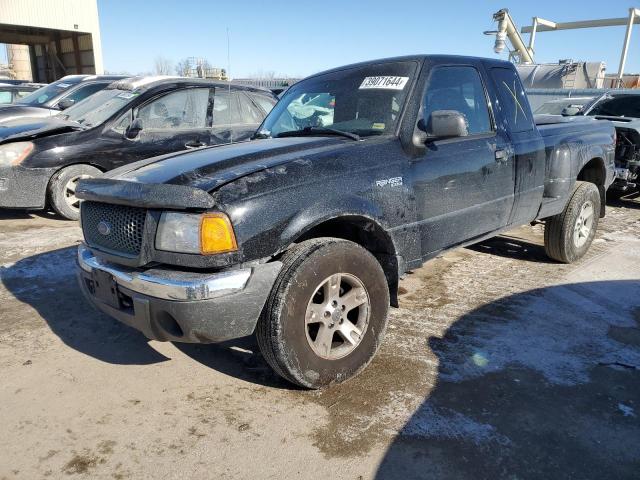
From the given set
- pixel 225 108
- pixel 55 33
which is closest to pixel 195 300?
pixel 225 108

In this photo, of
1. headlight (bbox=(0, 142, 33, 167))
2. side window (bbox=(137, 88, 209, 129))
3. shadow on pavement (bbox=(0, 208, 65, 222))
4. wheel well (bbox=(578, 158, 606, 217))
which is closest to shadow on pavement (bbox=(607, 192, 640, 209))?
wheel well (bbox=(578, 158, 606, 217))

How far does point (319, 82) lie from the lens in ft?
12.6

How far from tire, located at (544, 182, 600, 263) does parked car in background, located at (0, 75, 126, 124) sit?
8.18m

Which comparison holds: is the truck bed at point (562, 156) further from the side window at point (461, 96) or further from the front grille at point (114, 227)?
the front grille at point (114, 227)

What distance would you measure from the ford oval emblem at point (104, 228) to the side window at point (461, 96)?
2035 millimetres

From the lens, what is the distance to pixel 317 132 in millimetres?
3367

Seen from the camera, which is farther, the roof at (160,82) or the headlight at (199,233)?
the roof at (160,82)

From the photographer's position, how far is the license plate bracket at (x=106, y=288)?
2566 mm

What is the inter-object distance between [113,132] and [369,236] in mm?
4646

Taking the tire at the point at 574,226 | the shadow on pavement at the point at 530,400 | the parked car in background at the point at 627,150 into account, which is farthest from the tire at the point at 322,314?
the parked car in background at the point at 627,150

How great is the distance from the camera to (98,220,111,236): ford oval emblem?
2.62 m

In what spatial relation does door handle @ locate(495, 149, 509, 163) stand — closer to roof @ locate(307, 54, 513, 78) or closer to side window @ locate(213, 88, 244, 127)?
roof @ locate(307, 54, 513, 78)

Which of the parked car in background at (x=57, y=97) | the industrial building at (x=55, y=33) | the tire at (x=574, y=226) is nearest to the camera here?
the tire at (x=574, y=226)

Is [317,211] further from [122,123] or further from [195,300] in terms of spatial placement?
[122,123]
